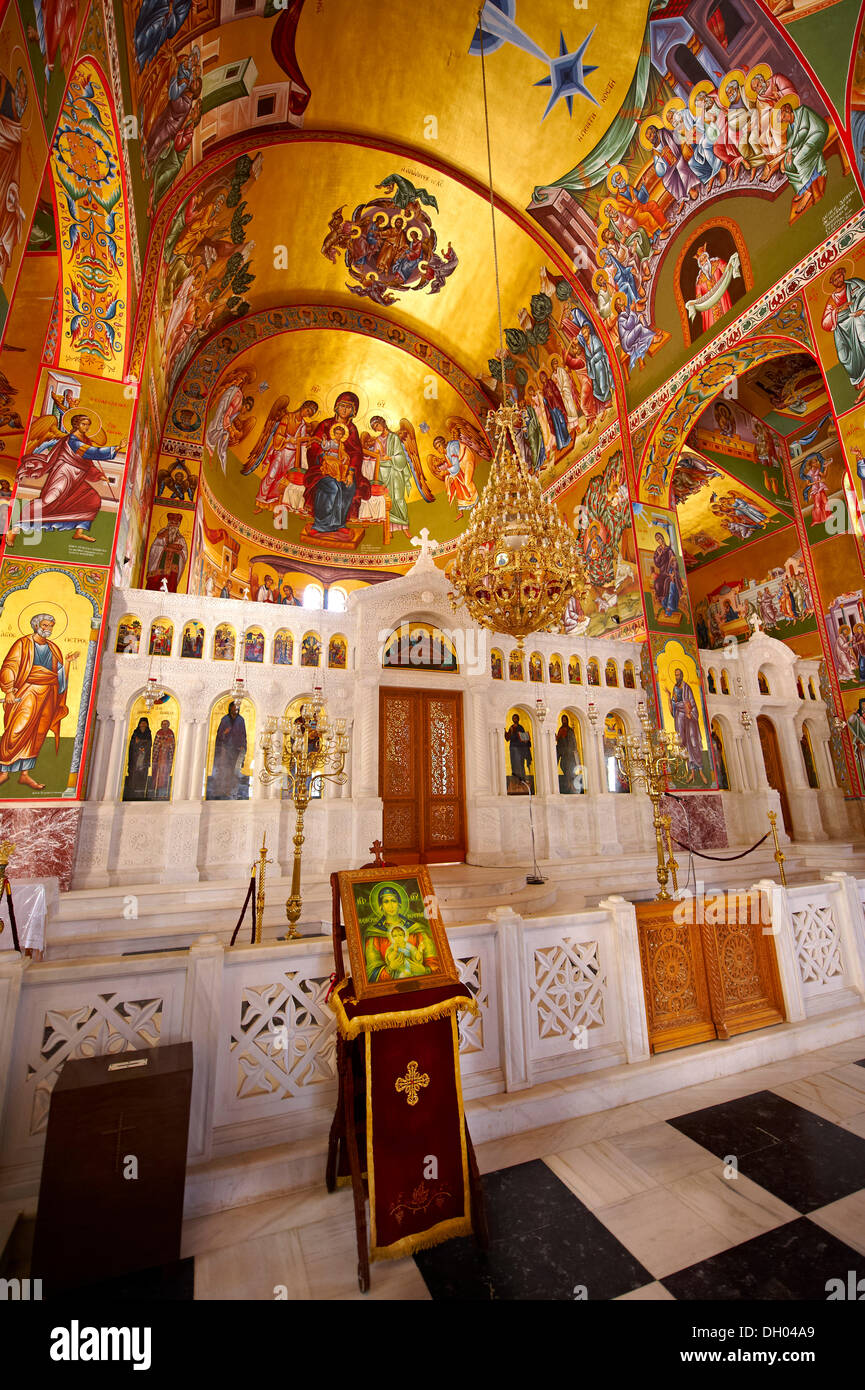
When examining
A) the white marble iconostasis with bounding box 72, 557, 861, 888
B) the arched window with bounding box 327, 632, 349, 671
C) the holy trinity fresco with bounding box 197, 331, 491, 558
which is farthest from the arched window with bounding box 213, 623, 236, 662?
the holy trinity fresco with bounding box 197, 331, 491, 558

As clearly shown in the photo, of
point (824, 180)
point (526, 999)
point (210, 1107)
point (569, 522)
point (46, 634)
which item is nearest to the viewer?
point (210, 1107)

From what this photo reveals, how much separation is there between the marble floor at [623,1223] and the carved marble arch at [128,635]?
678cm

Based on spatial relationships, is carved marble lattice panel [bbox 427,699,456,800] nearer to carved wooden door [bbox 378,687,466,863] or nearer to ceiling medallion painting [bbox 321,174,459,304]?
carved wooden door [bbox 378,687,466,863]

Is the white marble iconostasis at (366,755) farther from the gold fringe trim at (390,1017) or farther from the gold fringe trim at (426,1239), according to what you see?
the gold fringe trim at (426,1239)

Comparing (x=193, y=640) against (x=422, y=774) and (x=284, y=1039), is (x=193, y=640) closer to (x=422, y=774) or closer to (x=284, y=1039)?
(x=422, y=774)

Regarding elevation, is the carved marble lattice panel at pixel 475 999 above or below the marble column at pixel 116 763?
below

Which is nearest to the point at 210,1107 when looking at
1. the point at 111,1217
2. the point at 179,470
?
the point at 111,1217

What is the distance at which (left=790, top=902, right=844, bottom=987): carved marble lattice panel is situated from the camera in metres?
4.69

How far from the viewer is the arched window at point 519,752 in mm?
9344

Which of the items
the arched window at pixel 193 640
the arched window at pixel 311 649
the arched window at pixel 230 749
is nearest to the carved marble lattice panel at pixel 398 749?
the arched window at pixel 311 649

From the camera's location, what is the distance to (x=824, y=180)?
789 centimetres

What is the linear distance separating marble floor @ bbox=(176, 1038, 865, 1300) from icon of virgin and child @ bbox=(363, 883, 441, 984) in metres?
1.14

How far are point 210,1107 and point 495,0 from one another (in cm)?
1479

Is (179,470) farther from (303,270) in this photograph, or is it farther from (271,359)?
(303,270)
